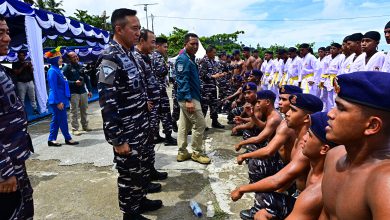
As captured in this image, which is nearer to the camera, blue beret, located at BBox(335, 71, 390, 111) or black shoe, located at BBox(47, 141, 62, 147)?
blue beret, located at BBox(335, 71, 390, 111)

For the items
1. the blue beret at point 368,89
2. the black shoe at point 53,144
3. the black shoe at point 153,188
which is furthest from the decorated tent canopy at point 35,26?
the blue beret at point 368,89

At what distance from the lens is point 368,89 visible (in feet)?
3.78

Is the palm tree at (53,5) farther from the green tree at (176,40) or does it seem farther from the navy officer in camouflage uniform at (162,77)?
the navy officer in camouflage uniform at (162,77)

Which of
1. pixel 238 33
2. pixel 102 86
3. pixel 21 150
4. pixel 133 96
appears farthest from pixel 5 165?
pixel 238 33

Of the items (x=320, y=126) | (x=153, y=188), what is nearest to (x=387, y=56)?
(x=320, y=126)

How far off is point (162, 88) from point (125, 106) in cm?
289

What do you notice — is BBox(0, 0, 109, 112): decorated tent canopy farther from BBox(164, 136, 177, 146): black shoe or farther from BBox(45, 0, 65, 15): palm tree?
BBox(45, 0, 65, 15): palm tree

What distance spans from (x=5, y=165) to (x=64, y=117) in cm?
402

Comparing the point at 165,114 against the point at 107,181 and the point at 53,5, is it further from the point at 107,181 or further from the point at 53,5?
the point at 53,5

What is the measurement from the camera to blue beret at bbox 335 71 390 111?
1.12m

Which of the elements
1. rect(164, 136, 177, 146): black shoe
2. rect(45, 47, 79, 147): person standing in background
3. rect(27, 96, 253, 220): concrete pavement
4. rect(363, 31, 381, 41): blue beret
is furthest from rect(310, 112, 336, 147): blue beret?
rect(45, 47, 79, 147): person standing in background

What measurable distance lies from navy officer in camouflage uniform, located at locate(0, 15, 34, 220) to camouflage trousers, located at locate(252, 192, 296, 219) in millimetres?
1764

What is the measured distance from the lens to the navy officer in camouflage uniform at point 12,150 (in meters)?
1.86

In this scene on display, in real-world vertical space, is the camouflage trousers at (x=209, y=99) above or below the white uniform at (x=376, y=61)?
below
